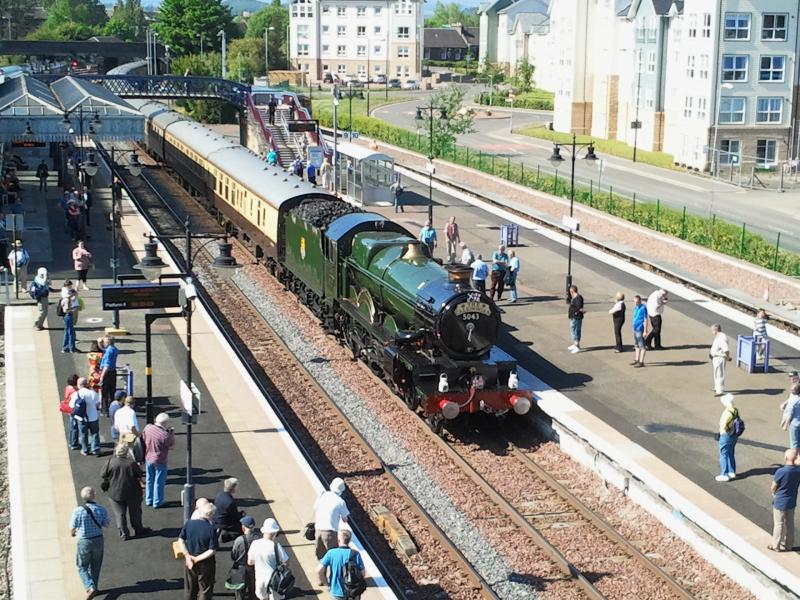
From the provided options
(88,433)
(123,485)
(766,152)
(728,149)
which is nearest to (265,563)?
(123,485)

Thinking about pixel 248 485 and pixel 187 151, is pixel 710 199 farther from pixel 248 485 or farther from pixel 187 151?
pixel 248 485

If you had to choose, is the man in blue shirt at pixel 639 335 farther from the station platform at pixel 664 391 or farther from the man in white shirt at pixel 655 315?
the man in white shirt at pixel 655 315

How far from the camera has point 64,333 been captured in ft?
84.0

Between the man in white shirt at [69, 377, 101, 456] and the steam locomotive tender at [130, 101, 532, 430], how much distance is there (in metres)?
6.05

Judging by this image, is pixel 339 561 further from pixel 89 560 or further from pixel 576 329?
pixel 576 329

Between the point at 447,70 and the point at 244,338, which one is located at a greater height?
the point at 447,70

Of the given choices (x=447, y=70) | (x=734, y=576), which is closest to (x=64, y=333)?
(x=734, y=576)

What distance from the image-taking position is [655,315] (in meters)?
25.6

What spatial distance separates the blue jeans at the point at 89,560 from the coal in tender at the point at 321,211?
14434 mm

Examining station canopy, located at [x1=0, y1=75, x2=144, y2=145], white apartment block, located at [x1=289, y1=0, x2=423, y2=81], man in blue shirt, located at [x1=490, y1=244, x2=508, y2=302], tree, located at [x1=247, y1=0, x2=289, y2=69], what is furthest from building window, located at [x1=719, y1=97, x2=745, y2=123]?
tree, located at [x1=247, y1=0, x2=289, y2=69]

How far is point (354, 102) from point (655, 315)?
92.2 metres

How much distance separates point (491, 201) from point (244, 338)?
24.4 metres

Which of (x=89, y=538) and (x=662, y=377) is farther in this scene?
(x=662, y=377)

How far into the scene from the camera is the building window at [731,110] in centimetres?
6169
